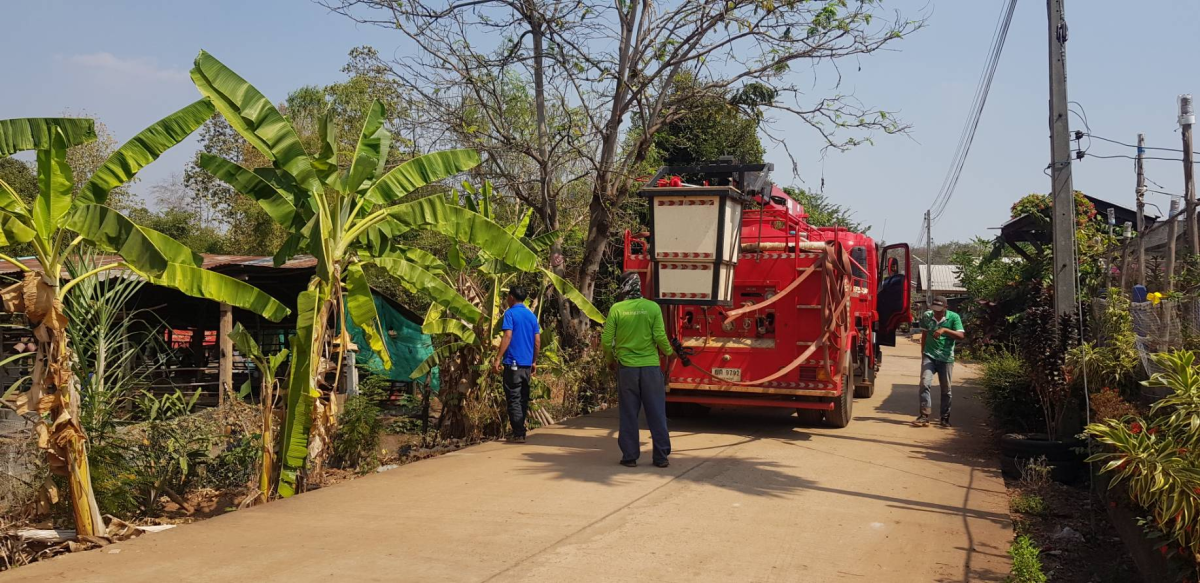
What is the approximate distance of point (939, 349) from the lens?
1135cm

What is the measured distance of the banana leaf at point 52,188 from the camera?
222 inches

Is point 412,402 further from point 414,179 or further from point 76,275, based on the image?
point 76,275

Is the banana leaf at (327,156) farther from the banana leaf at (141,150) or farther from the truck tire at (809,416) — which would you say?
the truck tire at (809,416)

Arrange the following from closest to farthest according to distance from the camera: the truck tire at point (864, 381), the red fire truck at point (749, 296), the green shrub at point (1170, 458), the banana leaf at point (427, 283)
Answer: the green shrub at point (1170, 458) < the banana leaf at point (427, 283) < the red fire truck at point (749, 296) < the truck tire at point (864, 381)

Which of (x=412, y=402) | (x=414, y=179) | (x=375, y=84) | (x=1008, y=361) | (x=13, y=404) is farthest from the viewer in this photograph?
(x=375, y=84)

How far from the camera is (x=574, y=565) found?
517cm

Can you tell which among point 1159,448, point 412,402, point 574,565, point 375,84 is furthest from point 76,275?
point 375,84

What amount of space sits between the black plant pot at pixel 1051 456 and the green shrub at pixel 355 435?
6.34 m

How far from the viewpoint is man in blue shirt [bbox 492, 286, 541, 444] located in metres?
9.53

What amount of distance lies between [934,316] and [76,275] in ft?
31.9

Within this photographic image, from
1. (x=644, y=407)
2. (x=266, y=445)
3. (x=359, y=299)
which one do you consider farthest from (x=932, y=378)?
(x=266, y=445)

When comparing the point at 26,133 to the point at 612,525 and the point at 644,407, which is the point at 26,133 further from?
the point at 644,407

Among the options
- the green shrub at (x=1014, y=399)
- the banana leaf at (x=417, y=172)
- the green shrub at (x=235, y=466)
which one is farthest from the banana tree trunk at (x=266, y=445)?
the green shrub at (x=1014, y=399)

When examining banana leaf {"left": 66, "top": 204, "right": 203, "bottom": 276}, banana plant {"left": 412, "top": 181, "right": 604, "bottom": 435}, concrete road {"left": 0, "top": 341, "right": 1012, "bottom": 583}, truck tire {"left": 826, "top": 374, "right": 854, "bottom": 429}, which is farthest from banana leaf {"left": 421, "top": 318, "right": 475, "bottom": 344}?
truck tire {"left": 826, "top": 374, "right": 854, "bottom": 429}
